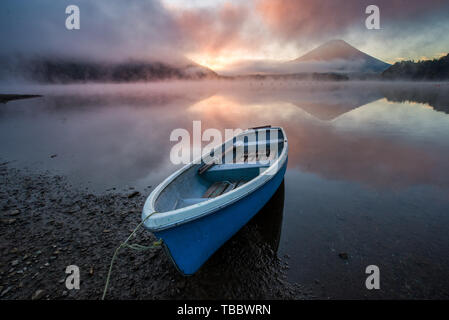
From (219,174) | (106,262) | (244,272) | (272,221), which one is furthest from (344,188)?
(106,262)

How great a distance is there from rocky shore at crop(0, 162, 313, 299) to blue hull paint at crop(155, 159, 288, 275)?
53 centimetres

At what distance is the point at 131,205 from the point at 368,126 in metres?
22.2

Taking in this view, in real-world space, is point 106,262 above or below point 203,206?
below

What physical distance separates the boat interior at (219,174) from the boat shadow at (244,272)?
4.96ft

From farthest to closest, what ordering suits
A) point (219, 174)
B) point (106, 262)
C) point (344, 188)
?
point (344, 188)
point (219, 174)
point (106, 262)

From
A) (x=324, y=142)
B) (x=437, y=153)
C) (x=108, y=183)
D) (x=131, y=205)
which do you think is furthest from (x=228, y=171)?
(x=437, y=153)

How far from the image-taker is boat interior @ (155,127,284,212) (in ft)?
17.9

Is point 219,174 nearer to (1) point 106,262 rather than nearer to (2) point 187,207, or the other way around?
(2) point 187,207

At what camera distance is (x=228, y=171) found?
7.18m

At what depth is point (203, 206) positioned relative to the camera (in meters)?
4.07

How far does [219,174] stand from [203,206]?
3.19m

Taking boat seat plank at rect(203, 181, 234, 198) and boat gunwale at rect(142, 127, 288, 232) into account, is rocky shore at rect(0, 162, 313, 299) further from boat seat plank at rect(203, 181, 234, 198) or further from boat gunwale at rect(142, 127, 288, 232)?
boat gunwale at rect(142, 127, 288, 232)

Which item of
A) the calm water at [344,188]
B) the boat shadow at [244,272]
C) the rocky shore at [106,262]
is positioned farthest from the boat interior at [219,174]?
the calm water at [344,188]

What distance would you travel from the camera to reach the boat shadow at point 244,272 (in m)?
4.32
